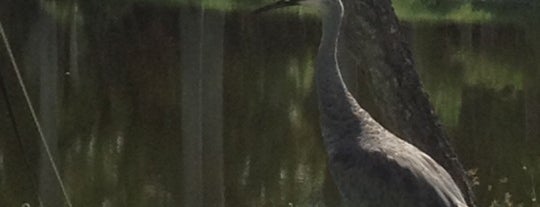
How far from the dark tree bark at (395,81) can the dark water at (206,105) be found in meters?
1.57

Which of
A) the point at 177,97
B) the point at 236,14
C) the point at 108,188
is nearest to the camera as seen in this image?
the point at 108,188

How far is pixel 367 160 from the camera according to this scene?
16.4 feet

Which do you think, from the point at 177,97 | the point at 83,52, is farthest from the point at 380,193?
the point at 83,52

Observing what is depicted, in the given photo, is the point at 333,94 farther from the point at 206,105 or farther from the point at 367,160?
the point at 206,105

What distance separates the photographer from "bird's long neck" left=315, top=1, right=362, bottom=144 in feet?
16.6

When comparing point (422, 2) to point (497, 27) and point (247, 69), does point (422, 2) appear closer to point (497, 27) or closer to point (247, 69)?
point (497, 27)

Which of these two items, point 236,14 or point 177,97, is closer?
point 177,97

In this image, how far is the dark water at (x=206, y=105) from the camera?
9.79 meters

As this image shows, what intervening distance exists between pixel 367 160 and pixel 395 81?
1049 millimetres

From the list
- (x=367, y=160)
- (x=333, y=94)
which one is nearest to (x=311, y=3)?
(x=333, y=94)

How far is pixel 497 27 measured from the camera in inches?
860

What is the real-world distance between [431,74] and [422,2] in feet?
15.6

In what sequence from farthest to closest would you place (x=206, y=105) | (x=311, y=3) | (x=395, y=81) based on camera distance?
(x=206, y=105) → (x=395, y=81) → (x=311, y=3)

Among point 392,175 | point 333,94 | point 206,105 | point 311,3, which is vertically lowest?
point 206,105
